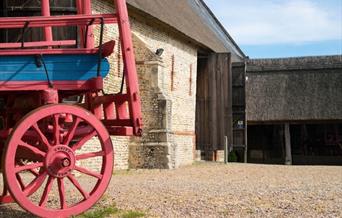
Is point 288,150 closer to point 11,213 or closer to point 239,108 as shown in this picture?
point 239,108

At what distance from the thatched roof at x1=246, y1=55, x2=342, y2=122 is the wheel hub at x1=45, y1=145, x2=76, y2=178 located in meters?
24.7

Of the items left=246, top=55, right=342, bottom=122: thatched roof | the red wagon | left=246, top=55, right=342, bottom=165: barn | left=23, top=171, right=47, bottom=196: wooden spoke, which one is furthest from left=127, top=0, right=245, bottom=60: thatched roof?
left=23, top=171, right=47, bottom=196: wooden spoke

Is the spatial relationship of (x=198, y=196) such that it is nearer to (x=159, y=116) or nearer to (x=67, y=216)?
(x=67, y=216)

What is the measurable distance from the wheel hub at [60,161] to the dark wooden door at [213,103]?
18255 millimetres

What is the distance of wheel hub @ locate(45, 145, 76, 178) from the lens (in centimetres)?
528

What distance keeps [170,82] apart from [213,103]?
4.18 m

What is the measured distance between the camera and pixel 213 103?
2359cm

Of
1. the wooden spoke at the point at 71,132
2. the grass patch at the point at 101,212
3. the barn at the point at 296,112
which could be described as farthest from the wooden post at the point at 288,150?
the wooden spoke at the point at 71,132

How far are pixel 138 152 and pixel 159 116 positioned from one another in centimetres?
120

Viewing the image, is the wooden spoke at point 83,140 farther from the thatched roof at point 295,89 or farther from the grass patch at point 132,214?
the thatched roof at point 295,89

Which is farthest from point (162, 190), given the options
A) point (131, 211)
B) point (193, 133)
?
point (193, 133)

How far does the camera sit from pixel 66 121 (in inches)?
223

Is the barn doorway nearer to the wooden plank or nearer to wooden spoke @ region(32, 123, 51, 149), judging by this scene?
the wooden plank

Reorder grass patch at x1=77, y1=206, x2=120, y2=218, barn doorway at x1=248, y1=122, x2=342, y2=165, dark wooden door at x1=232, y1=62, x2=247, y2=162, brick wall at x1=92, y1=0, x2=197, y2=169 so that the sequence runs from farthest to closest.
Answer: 1. barn doorway at x1=248, y1=122, x2=342, y2=165
2. dark wooden door at x1=232, y1=62, x2=247, y2=162
3. brick wall at x1=92, y1=0, x2=197, y2=169
4. grass patch at x1=77, y1=206, x2=120, y2=218
